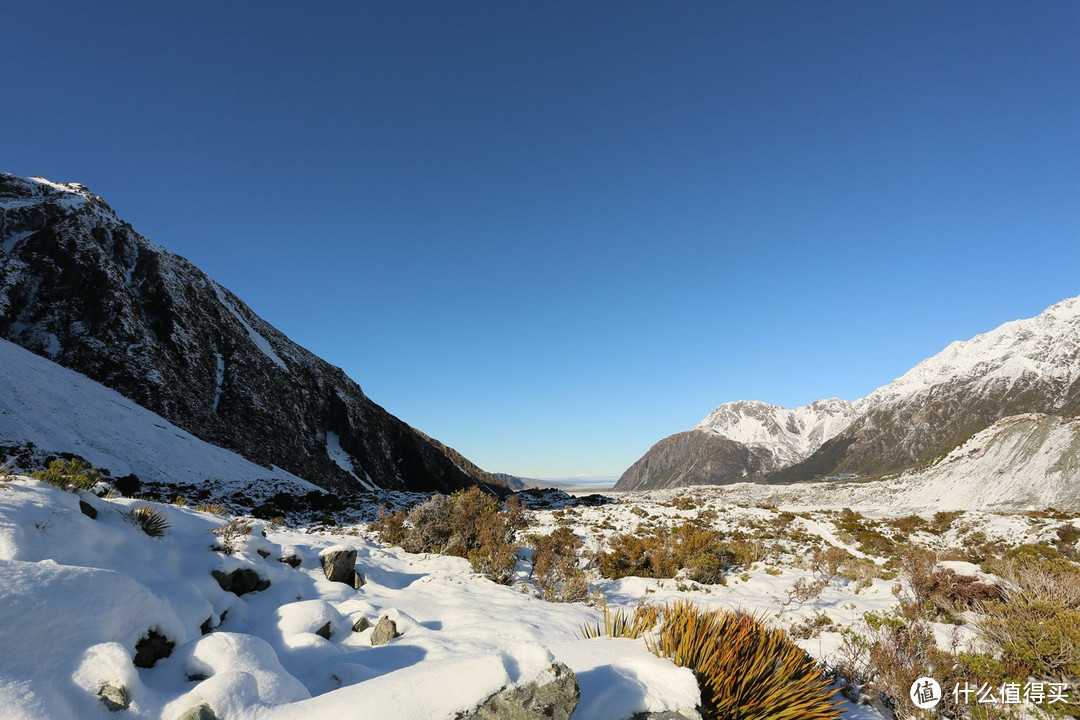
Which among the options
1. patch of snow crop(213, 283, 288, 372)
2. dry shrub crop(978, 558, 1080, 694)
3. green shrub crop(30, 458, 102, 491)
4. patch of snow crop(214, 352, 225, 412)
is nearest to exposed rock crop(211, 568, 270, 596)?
green shrub crop(30, 458, 102, 491)

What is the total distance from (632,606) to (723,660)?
5.70 m

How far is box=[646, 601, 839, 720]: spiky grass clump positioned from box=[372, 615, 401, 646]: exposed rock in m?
3.35

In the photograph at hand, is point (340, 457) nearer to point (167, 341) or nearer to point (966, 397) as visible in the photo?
point (167, 341)

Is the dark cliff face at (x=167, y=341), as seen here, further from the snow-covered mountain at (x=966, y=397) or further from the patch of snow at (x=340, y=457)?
the snow-covered mountain at (x=966, y=397)

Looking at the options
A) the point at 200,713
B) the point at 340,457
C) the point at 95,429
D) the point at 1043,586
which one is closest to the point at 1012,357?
the point at 1043,586

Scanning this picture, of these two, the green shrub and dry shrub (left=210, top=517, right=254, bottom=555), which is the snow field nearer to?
dry shrub (left=210, top=517, right=254, bottom=555)

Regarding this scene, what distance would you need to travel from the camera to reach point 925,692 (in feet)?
17.1

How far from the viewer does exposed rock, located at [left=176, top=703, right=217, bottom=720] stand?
2.96 meters

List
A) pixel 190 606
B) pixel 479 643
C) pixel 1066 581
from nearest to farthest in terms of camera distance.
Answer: pixel 190 606 → pixel 479 643 → pixel 1066 581

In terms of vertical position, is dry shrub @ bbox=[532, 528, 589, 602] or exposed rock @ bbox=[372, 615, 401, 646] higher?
exposed rock @ bbox=[372, 615, 401, 646]

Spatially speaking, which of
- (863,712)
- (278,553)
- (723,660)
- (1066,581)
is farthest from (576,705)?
(1066,581)

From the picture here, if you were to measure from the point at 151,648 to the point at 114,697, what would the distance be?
0.97m

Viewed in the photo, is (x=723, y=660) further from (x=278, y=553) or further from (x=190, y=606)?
(x=278, y=553)

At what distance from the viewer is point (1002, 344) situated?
151m
